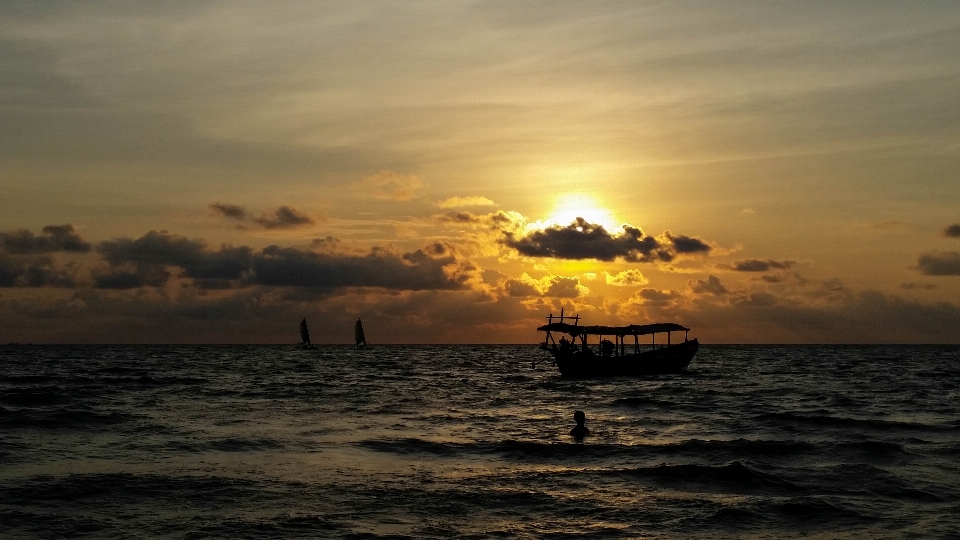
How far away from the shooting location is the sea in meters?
18.5

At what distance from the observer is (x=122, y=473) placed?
2380 centimetres

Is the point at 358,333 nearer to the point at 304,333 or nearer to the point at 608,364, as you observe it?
the point at 304,333

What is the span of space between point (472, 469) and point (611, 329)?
48223mm

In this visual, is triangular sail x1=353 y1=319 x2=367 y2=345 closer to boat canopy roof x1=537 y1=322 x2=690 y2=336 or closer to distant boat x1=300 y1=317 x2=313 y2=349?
distant boat x1=300 y1=317 x2=313 y2=349

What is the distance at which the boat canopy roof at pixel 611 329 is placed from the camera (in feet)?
222

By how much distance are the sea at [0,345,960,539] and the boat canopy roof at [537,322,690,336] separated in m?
19.1

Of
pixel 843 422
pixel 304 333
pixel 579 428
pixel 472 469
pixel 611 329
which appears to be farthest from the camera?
pixel 304 333

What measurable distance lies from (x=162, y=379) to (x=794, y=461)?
2239 inches

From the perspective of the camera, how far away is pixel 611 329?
72125 mm

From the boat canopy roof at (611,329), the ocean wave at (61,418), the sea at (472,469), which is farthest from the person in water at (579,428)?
the boat canopy roof at (611,329)

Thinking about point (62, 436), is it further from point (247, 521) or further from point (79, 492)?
point (247, 521)

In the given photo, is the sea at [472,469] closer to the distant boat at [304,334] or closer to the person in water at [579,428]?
the person in water at [579,428]

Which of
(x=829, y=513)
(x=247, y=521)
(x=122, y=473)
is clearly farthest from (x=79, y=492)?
(x=829, y=513)

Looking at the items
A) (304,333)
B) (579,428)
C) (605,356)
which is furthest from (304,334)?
(579,428)
